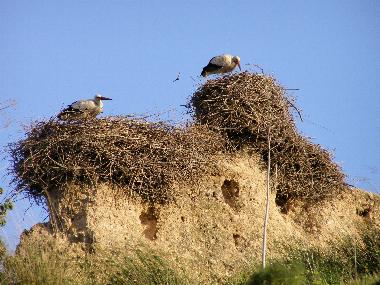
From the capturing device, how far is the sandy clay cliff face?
1413 cm

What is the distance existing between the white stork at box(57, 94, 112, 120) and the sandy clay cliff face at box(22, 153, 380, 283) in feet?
5.22

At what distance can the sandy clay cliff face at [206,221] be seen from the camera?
46.4ft

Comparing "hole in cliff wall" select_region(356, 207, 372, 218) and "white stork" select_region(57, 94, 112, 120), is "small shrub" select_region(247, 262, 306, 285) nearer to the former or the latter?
"white stork" select_region(57, 94, 112, 120)

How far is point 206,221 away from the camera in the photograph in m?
15.3

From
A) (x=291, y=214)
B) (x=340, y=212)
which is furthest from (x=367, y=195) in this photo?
(x=291, y=214)

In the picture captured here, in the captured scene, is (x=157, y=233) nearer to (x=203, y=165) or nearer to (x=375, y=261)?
(x=203, y=165)

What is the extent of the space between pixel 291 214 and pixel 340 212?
1.37 meters

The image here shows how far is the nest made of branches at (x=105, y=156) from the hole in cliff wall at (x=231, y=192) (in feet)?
4.42

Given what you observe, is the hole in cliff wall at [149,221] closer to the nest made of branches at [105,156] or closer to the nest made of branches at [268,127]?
the nest made of branches at [105,156]

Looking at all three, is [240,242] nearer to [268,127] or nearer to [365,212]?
[268,127]

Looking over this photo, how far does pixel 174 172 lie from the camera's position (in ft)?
48.4

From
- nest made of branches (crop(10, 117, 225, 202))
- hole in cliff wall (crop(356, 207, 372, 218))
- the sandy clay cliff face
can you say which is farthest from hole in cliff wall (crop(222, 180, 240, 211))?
hole in cliff wall (crop(356, 207, 372, 218))

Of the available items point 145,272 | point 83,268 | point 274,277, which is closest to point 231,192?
point 145,272

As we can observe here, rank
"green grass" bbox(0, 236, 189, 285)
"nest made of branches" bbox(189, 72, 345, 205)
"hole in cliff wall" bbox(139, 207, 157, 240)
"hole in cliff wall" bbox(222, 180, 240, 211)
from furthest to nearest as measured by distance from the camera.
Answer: "nest made of branches" bbox(189, 72, 345, 205) → "hole in cliff wall" bbox(222, 180, 240, 211) → "hole in cliff wall" bbox(139, 207, 157, 240) → "green grass" bbox(0, 236, 189, 285)
